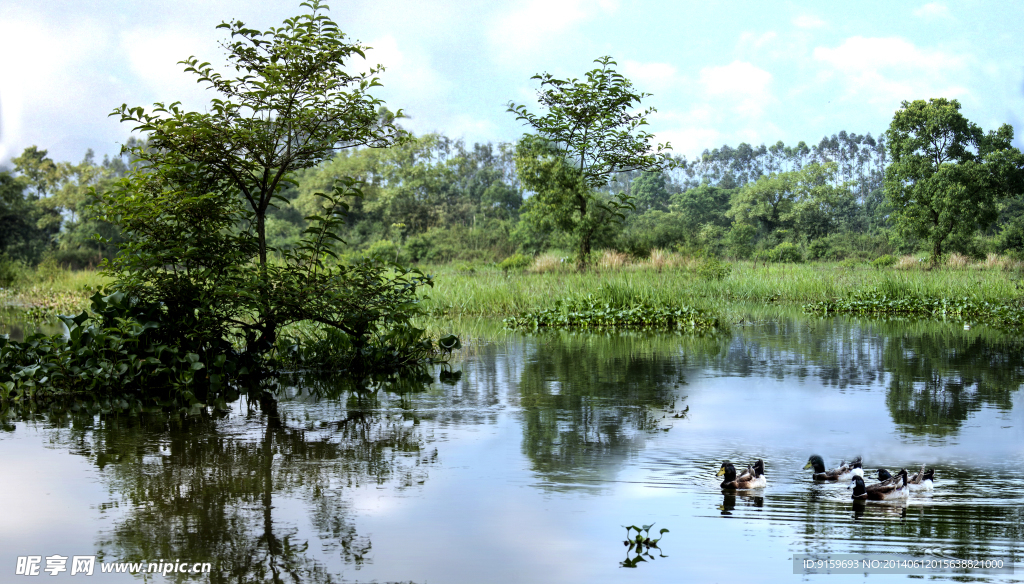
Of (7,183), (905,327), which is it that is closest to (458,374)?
(905,327)

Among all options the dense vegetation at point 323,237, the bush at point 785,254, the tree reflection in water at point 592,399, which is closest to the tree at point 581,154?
the dense vegetation at point 323,237

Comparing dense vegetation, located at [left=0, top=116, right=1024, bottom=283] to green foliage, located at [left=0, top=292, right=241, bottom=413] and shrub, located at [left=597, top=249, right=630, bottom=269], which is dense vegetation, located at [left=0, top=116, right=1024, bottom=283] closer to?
shrub, located at [left=597, top=249, right=630, bottom=269]

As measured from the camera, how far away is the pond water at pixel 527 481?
11.2 feet

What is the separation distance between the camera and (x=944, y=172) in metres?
34.7

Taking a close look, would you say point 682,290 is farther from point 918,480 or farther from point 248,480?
point 248,480

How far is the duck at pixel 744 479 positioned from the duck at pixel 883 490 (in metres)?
0.51

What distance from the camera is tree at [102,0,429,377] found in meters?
7.42

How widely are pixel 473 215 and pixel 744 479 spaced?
51.8 meters

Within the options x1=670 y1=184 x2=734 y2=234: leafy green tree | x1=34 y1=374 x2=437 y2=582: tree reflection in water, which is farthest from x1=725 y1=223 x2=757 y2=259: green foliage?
x1=34 y1=374 x2=437 y2=582: tree reflection in water

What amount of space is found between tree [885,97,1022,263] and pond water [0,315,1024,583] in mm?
30834

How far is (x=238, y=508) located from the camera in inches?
160

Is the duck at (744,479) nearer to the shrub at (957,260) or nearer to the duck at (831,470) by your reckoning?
the duck at (831,470)

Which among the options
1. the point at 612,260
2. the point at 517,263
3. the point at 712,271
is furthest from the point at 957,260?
the point at 517,263

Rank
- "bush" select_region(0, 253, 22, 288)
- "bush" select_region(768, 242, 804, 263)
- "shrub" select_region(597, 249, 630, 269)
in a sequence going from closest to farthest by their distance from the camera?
"shrub" select_region(597, 249, 630, 269) → "bush" select_region(0, 253, 22, 288) → "bush" select_region(768, 242, 804, 263)
